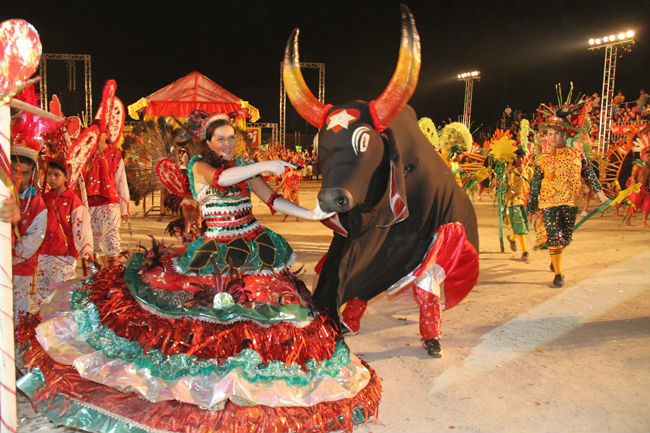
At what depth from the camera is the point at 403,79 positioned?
9.39 feet

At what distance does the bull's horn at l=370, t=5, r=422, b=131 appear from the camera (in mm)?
2768

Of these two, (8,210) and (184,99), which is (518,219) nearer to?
(8,210)

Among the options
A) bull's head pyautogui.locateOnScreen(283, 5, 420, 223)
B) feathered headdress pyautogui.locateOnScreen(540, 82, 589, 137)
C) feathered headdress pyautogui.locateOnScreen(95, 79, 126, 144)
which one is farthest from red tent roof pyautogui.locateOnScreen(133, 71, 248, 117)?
bull's head pyautogui.locateOnScreen(283, 5, 420, 223)

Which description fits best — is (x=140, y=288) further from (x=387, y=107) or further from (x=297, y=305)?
(x=387, y=107)

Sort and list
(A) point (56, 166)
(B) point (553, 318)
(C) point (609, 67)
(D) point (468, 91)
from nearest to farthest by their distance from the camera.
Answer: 1. (A) point (56, 166)
2. (B) point (553, 318)
3. (C) point (609, 67)
4. (D) point (468, 91)

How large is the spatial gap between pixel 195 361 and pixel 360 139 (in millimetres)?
1520

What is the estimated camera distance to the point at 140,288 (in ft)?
9.36

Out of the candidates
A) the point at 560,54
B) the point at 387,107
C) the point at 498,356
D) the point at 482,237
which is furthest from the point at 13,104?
the point at 560,54

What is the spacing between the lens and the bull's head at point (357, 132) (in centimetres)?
277

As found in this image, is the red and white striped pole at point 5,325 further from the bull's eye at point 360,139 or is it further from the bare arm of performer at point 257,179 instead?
the bull's eye at point 360,139

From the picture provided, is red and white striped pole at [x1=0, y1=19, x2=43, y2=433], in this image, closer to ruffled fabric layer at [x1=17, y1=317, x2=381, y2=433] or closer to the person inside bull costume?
ruffled fabric layer at [x1=17, y1=317, x2=381, y2=433]

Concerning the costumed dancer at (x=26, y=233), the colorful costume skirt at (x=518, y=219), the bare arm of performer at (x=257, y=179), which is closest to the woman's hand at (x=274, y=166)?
the bare arm of performer at (x=257, y=179)

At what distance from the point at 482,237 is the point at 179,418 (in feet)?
26.5

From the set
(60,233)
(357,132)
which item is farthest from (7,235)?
(60,233)
